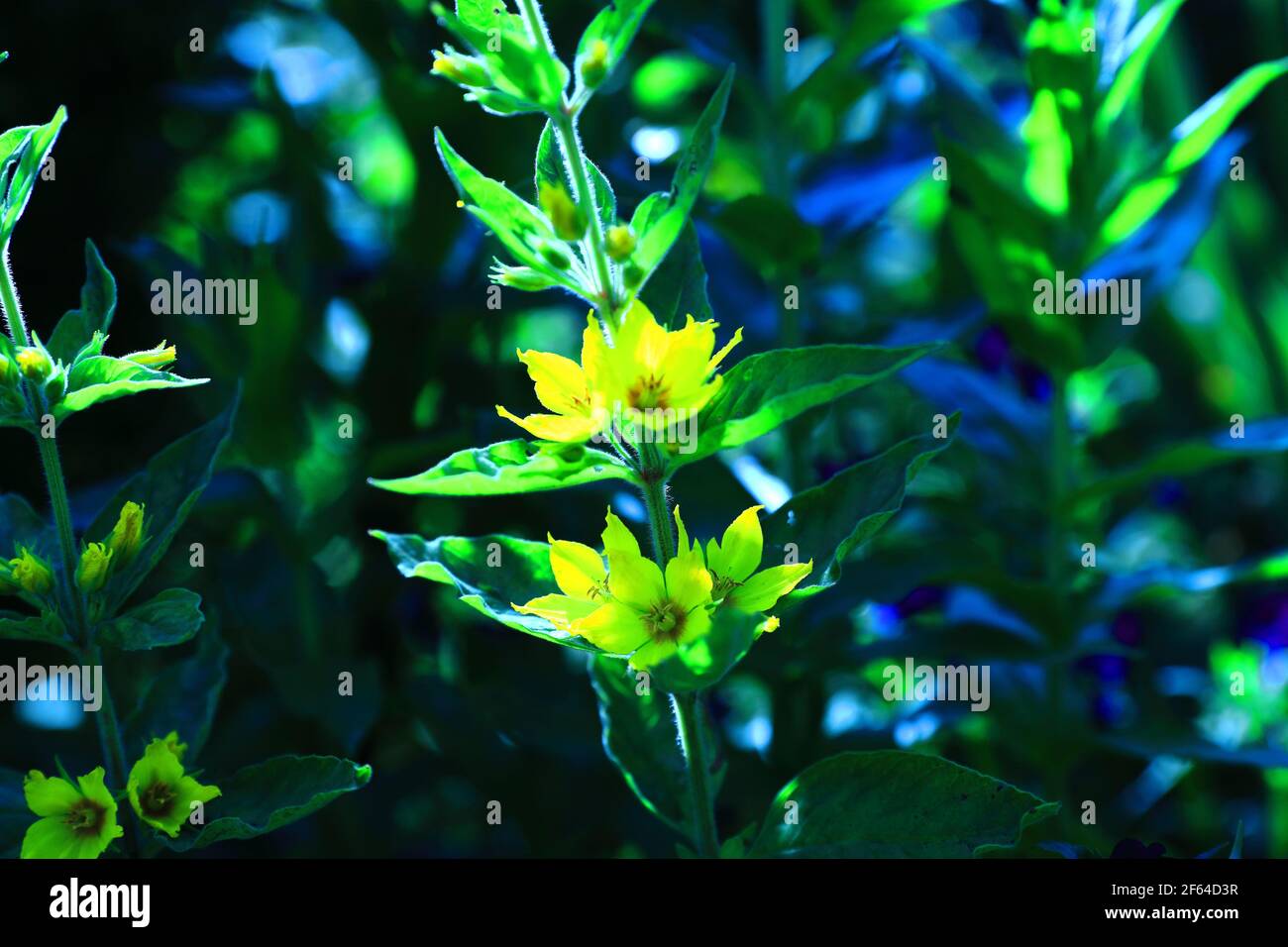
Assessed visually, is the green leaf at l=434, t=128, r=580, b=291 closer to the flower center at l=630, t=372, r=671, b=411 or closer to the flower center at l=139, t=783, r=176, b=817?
the flower center at l=630, t=372, r=671, b=411

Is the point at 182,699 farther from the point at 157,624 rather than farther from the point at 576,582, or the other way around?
the point at 576,582

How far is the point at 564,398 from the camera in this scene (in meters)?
0.72

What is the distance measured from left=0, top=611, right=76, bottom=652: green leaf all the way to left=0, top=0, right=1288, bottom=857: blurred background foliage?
0.28 m

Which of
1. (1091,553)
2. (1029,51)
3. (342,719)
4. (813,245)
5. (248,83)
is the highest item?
(248,83)

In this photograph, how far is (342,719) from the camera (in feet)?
3.62

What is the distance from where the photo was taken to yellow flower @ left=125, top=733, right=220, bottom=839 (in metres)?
0.77

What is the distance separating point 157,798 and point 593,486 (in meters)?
0.48

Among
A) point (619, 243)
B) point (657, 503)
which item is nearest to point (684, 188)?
point (619, 243)

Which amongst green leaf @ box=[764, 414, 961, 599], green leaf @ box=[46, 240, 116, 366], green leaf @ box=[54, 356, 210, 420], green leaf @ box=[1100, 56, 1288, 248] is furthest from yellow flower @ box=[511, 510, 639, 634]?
green leaf @ box=[1100, 56, 1288, 248]

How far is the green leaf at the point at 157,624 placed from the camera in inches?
29.2

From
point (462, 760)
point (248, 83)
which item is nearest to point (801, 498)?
point (462, 760)

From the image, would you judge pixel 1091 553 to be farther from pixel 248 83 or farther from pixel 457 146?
pixel 248 83

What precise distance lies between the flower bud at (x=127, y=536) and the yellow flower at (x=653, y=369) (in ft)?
0.99
